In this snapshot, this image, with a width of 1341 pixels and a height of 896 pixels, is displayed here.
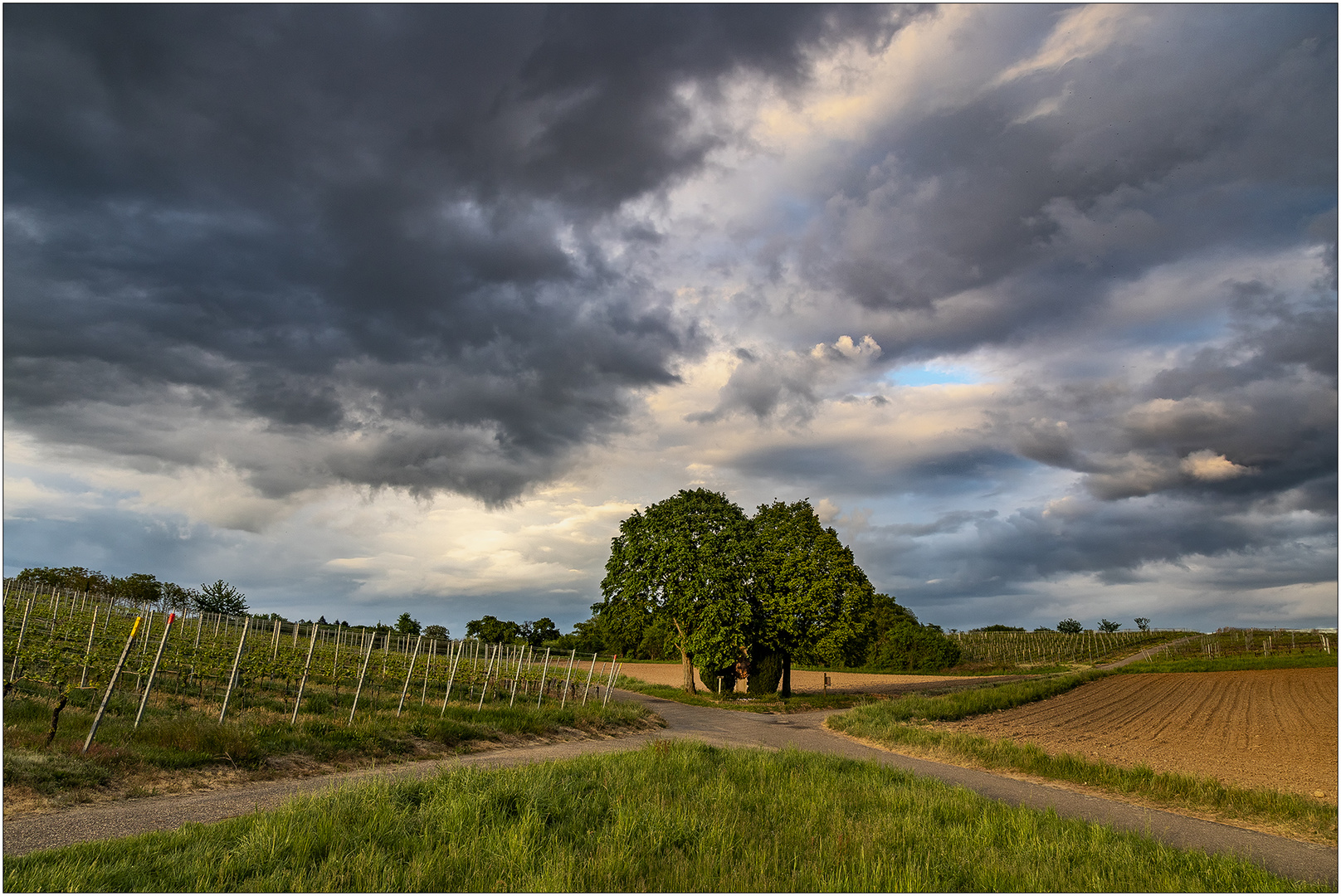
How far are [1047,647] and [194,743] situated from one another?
364 ft

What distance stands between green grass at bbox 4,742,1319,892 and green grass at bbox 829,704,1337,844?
508 cm

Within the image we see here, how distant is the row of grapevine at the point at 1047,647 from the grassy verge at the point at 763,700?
5630cm

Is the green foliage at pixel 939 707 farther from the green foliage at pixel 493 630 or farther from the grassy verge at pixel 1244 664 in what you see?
the green foliage at pixel 493 630

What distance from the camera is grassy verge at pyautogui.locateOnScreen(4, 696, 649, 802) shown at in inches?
418

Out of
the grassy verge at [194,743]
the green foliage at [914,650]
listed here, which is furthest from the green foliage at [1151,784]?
the green foliage at [914,650]

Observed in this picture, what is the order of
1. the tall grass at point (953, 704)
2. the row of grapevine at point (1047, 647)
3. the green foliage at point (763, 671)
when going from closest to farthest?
the tall grass at point (953, 704)
the green foliage at point (763, 671)
the row of grapevine at point (1047, 647)

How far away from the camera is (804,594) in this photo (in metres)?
37.8

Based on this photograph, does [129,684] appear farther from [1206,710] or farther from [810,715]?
[1206,710]

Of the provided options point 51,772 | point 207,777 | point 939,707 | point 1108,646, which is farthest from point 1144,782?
point 1108,646

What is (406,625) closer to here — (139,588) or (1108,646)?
(139,588)

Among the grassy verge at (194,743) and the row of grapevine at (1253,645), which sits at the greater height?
the row of grapevine at (1253,645)

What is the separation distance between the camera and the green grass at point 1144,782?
39.1 ft

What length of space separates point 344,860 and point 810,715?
28.2 meters

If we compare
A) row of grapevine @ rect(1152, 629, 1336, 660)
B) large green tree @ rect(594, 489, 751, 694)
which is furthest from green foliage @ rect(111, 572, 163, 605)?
row of grapevine @ rect(1152, 629, 1336, 660)
